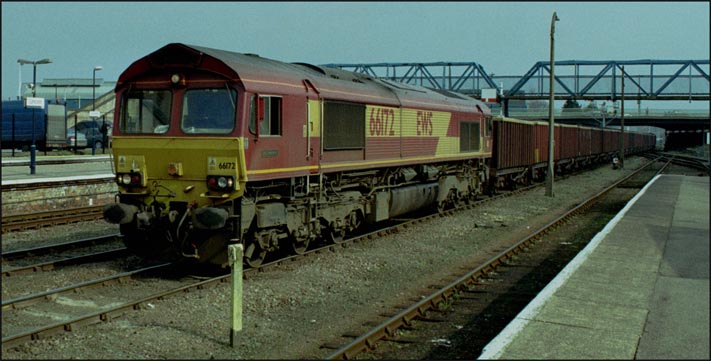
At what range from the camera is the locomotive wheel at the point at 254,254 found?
12038mm

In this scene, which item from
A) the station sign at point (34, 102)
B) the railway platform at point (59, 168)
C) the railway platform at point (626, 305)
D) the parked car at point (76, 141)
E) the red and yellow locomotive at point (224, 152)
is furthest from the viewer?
the parked car at point (76, 141)

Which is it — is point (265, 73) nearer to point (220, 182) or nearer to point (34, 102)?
point (220, 182)

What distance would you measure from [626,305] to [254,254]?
6.36m

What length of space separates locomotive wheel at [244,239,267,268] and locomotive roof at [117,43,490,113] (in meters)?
2.60

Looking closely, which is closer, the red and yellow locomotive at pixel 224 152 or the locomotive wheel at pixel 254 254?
the red and yellow locomotive at pixel 224 152

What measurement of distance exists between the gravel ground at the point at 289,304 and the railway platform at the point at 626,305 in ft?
7.28

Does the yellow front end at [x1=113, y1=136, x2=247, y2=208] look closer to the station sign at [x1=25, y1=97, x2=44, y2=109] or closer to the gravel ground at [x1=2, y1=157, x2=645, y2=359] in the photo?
the gravel ground at [x1=2, y1=157, x2=645, y2=359]

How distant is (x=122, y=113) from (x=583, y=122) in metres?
93.1

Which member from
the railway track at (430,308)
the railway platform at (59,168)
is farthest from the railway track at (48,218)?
the railway track at (430,308)

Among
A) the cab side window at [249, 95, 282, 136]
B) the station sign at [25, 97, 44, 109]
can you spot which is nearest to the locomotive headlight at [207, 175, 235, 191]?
the cab side window at [249, 95, 282, 136]

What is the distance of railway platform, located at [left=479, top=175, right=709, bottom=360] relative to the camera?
22.9 feet

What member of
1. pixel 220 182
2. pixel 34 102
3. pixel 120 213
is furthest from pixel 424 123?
pixel 34 102

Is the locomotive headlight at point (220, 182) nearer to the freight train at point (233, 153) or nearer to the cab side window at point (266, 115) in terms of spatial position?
the freight train at point (233, 153)

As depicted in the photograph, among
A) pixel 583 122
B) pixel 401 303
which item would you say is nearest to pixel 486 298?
pixel 401 303
